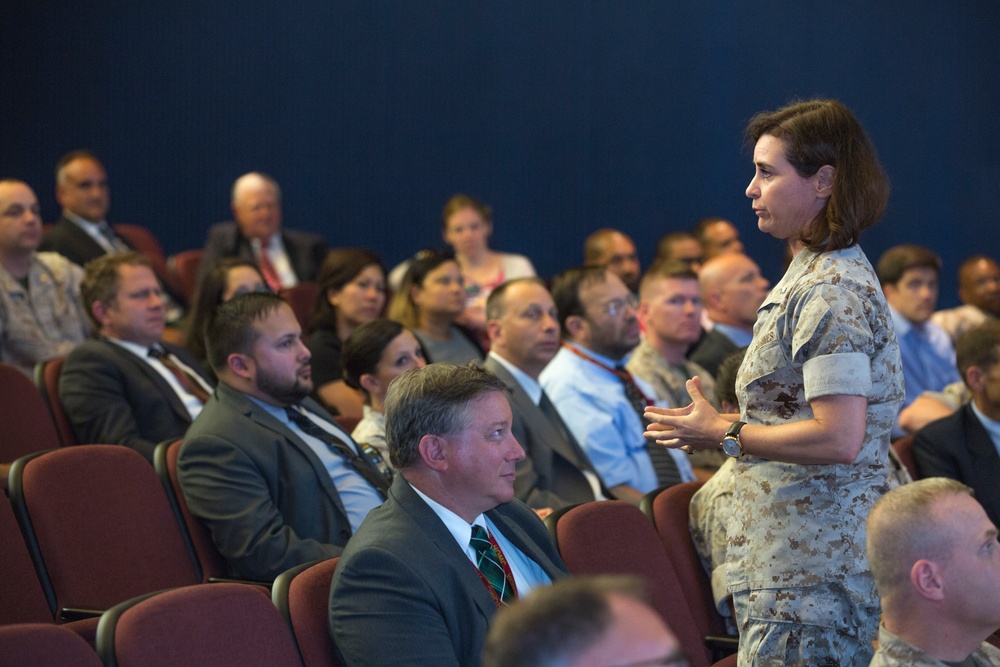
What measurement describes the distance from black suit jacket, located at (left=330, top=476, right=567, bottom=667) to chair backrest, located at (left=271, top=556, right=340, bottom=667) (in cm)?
5

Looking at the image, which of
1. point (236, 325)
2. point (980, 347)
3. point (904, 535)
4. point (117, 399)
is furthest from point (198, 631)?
point (980, 347)

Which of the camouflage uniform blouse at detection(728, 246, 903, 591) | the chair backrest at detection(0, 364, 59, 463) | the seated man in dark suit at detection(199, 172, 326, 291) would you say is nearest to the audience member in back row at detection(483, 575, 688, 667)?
the camouflage uniform blouse at detection(728, 246, 903, 591)

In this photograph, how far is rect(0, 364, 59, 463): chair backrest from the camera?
341cm

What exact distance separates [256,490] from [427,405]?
0.87 meters

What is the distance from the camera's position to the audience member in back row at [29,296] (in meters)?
4.65

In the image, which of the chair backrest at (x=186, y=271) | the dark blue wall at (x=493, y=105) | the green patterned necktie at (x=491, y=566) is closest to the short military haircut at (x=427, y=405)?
the green patterned necktie at (x=491, y=566)

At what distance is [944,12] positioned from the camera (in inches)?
285

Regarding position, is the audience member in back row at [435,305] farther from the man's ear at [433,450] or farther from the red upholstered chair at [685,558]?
the man's ear at [433,450]

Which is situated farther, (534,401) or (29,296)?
→ (29,296)

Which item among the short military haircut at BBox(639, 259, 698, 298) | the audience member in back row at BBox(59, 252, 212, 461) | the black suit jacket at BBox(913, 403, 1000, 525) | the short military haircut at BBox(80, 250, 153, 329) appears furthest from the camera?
the short military haircut at BBox(639, 259, 698, 298)

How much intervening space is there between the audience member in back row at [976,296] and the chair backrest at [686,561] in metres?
3.44

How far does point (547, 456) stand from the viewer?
11.9ft

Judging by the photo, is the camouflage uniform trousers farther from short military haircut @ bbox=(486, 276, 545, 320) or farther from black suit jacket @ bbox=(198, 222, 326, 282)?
black suit jacket @ bbox=(198, 222, 326, 282)

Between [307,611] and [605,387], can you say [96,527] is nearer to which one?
[307,611]
